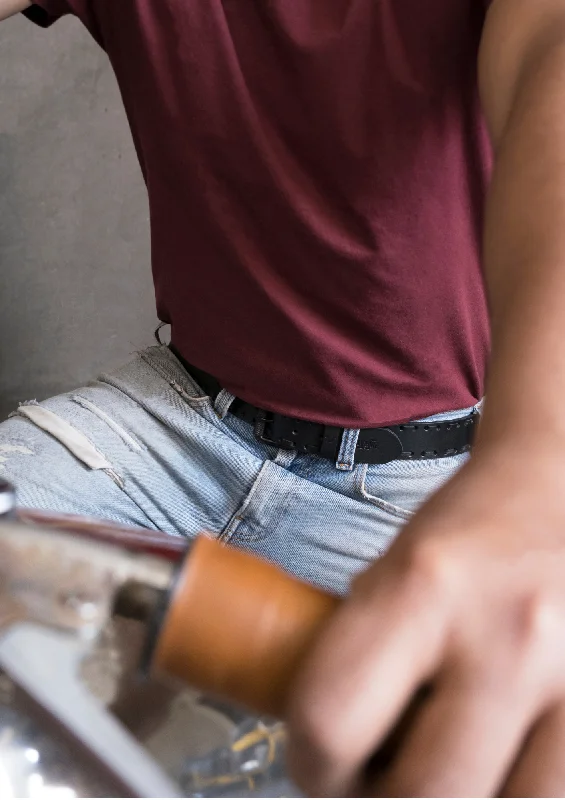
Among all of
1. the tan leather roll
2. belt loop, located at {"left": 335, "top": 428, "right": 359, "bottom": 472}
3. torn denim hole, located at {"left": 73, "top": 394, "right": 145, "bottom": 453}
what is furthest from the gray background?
the tan leather roll

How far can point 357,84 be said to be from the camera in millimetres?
453

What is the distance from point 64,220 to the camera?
92 centimetres

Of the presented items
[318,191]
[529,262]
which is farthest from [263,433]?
[529,262]

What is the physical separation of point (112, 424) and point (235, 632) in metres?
0.39

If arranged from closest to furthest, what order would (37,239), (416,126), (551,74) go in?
(551,74)
(416,126)
(37,239)

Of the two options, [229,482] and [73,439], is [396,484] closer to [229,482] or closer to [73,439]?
[229,482]

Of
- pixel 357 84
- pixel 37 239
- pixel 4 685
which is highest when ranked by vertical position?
pixel 357 84

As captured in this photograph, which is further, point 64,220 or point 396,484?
point 64,220

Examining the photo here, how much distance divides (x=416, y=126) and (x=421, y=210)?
0.18 ft

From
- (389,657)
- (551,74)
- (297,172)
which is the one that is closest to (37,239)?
(297,172)

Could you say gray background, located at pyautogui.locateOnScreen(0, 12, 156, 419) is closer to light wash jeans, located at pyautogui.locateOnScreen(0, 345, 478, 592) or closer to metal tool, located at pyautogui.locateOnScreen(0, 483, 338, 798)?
light wash jeans, located at pyautogui.locateOnScreen(0, 345, 478, 592)

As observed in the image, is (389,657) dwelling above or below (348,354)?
above

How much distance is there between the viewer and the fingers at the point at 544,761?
0.52ft

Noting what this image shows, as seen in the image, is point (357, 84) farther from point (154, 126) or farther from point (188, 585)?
point (188, 585)
